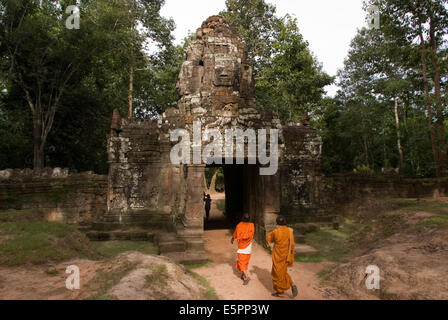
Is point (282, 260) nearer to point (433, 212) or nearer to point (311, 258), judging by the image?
point (311, 258)

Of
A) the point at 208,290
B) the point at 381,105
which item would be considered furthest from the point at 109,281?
the point at 381,105

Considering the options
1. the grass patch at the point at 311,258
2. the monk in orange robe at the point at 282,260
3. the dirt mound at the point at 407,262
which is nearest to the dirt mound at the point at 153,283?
the monk in orange robe at the point at 282,260

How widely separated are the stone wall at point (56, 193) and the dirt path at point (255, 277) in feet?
17.2

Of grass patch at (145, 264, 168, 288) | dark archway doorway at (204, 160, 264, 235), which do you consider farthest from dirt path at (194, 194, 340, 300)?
dark archway doorway at (204, 160, 264, 235)

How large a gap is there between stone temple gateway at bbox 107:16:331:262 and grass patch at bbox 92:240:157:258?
42cm

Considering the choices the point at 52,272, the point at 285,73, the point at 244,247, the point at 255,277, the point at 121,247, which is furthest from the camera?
the point at 285,73

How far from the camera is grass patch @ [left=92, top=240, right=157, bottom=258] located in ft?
25.8

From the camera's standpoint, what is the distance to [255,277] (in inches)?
245

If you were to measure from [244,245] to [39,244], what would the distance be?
4.07 metres

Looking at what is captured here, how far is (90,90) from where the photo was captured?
1911 centimetres

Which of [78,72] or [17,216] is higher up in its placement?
[78,72]

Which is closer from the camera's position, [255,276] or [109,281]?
[109,281]

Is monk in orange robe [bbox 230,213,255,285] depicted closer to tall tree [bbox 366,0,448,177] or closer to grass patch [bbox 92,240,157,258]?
grass patch [bbox 92,240,157,258]

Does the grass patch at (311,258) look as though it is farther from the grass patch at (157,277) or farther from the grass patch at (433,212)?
the grass patch at (157,277)
